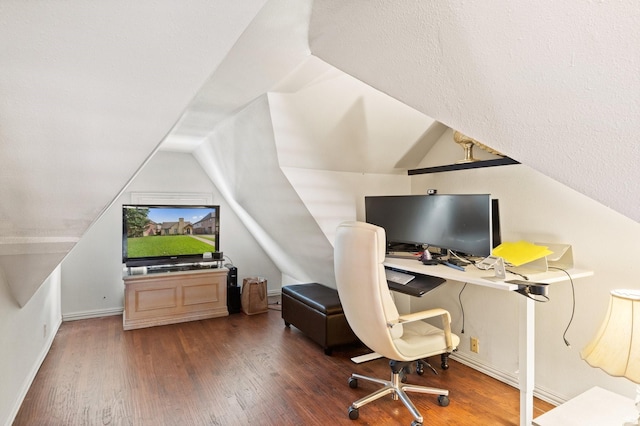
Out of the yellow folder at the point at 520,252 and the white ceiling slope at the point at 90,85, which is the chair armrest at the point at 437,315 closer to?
the yellow folder at the point at 520,252

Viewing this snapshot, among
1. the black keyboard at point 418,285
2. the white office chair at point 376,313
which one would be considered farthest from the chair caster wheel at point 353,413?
the black keyboard at point 418,285

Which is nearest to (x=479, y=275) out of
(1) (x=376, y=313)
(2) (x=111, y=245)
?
(1) (x=376, y=313)

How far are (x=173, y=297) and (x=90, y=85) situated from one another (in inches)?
146

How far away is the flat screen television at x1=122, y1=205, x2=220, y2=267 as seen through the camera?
443 centimetres

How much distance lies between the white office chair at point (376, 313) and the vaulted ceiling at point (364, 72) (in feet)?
3.78

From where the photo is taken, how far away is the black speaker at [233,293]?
467cm

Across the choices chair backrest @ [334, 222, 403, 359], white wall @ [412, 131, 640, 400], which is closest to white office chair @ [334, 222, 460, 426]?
chair backrest @ [334, 222, 403, 359]

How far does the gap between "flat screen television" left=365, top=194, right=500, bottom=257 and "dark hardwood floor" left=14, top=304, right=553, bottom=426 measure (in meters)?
1.04

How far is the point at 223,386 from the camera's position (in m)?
2.70

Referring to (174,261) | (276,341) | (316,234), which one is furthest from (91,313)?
(316,234)

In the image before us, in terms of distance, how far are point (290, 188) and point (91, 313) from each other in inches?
130

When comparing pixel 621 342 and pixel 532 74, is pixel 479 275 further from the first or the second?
pixel 532 74

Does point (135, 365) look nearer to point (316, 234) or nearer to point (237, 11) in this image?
point (316, 234)

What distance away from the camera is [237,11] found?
0.91m
